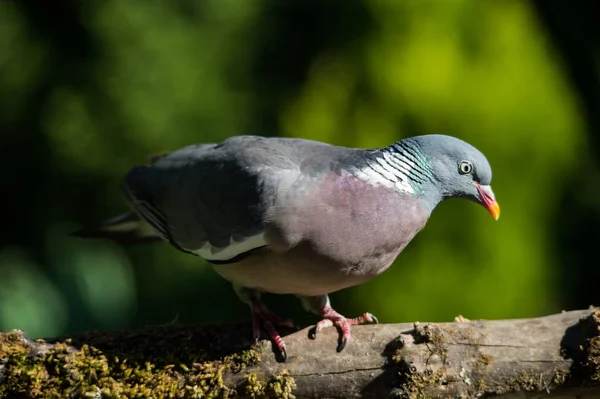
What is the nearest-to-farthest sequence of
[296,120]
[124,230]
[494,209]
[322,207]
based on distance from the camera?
[322,207]
[494,209]
[124,230]
[296,120]

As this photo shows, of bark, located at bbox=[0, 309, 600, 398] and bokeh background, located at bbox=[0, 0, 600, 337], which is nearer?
bark, located at bbox=[0, 309, 600, 398]

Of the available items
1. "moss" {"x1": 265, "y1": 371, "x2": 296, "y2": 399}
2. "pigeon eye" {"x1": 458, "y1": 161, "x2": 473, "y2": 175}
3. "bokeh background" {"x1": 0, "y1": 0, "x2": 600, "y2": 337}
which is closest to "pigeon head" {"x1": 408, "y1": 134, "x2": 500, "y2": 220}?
"pigeon eye" {"x1": 458, "y1": 161, "x2": 473, "y2": 175}

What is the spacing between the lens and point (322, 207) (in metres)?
2.23

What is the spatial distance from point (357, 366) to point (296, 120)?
1596 millimetres

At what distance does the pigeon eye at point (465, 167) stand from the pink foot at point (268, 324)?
68 centimetres

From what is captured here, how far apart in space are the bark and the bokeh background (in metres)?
1.06

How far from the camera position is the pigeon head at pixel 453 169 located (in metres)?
2.28

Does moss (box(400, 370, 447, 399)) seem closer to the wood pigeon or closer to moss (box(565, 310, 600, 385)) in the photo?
the wood pigeon

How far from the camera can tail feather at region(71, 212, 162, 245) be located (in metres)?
2.82

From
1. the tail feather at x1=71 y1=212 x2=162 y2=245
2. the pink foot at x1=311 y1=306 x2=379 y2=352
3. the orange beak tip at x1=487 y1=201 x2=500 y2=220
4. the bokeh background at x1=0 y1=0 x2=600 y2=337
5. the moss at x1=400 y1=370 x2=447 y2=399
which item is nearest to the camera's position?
the moss at x1=400 y1=370 x2=447 y2=399

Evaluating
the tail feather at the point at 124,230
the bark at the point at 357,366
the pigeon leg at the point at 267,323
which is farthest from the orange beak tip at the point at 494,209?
the tail feather at the point at 124,230

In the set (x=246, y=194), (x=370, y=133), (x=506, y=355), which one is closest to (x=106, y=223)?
(x=246, y=194)

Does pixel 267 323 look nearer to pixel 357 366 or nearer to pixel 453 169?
pixel 357 366

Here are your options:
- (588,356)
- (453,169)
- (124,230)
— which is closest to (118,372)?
(124,230)
